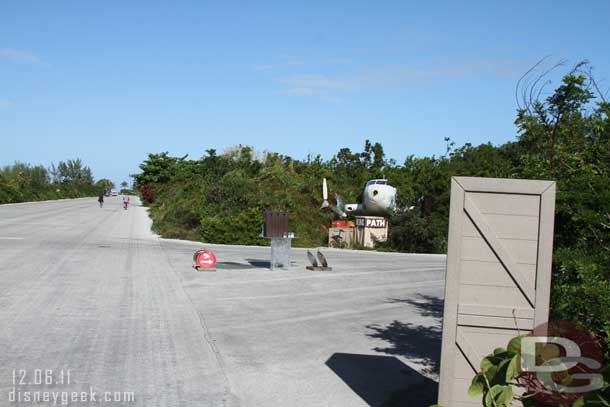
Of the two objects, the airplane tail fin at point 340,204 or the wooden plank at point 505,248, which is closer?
the wooden plank at point 505,248

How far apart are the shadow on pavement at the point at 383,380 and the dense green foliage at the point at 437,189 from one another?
2.25m

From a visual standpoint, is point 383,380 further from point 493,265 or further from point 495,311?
point 493,265

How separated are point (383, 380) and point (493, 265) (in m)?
2.83

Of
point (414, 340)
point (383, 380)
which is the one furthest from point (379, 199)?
point (383, 380)

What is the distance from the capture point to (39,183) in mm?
83812

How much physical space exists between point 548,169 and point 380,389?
3.32 meters

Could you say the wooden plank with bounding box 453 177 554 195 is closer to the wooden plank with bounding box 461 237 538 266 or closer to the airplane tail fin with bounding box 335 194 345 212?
the wooden plank with bounding box 461 237 538 266

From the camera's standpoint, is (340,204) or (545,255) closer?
(545,255)

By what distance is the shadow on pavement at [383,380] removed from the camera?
21.9 ft

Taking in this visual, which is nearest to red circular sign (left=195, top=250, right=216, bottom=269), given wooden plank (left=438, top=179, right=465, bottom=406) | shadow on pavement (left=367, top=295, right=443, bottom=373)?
shadow on pavement (left=367, top=295, right=443, bottom=373)

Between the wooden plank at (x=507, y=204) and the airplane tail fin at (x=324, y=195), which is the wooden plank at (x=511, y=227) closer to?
the wooden plank at (x=507, y=204)

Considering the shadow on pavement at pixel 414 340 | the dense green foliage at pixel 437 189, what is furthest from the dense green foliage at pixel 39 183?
the shadow on pavement at pixel 414 340

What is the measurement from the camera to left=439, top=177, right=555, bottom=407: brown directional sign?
5.16 m

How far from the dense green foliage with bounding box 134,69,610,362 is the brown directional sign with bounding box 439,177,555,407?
32cm
